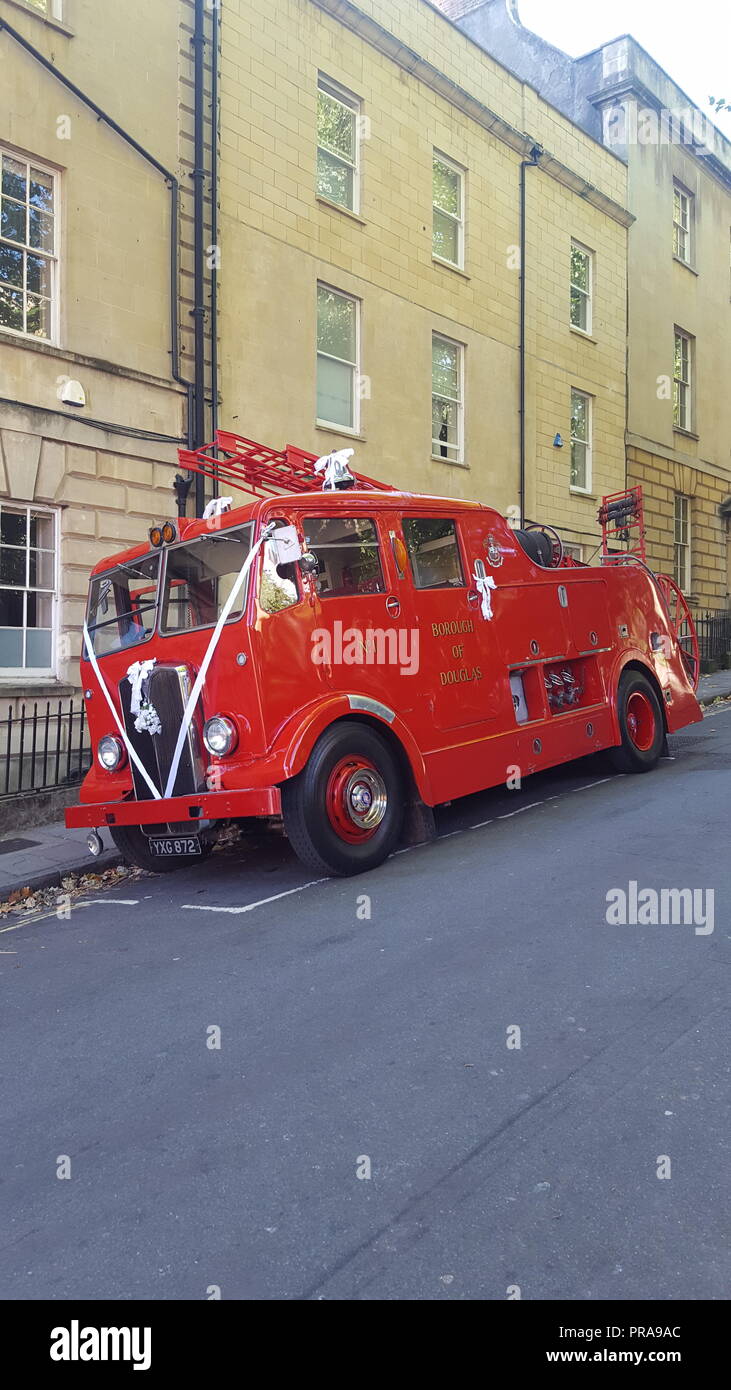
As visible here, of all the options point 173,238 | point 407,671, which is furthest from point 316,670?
point 173,238

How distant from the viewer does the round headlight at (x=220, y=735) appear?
21.9 feet

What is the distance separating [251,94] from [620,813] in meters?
11.4

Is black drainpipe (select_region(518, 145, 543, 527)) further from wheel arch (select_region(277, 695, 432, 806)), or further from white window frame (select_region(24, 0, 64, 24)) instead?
wheel arch (select_region(277, 695, 432, 806))

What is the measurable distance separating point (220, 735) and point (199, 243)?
889 centimetres

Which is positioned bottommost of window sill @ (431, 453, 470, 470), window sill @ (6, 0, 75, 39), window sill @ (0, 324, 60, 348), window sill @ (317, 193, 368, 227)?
window sill @ (0, 324, 60, 348)

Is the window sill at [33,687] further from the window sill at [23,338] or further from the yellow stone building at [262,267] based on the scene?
the window sill at [23,338]

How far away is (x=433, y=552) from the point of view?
7.97 meters

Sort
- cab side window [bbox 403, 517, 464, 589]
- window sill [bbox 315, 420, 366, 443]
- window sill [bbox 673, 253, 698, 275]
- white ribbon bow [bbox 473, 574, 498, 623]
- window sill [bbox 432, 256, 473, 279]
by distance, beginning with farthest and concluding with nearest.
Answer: window sill [bbox 673, 253, 698, 275] → window sill [bbox 432, 256, 473, 279] → window sill [bbox 315, 420, 366, 443] → white ribbon bow [bbox 473, 574, 498, 623] → cab side window [bbox 403, 517, 464, 589]

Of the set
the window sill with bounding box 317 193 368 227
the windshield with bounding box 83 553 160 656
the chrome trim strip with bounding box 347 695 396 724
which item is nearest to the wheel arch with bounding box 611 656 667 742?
the chrome trim strip with bounding box 347 695 396 724

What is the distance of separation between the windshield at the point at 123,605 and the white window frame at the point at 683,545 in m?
19.6

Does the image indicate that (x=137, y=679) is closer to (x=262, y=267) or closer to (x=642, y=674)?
(x=642, y=674)

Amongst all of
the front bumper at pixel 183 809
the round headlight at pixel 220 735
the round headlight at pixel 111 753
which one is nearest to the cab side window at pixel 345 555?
the round headlight at pixel 220 735

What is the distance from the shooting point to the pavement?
26.3ft

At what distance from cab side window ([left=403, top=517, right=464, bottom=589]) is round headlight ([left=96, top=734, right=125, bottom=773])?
2.54m
